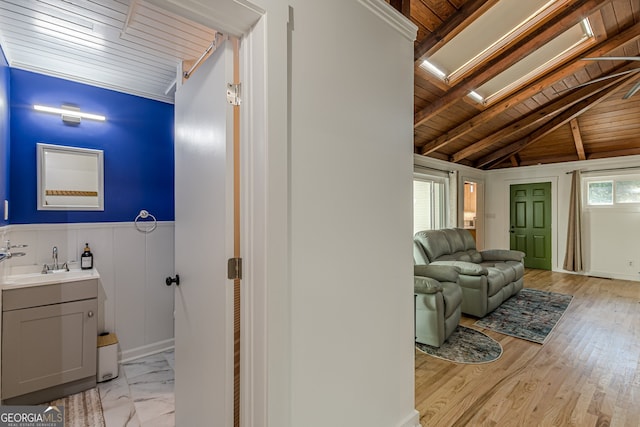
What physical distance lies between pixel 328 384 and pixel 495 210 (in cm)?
719

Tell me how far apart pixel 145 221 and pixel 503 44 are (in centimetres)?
415

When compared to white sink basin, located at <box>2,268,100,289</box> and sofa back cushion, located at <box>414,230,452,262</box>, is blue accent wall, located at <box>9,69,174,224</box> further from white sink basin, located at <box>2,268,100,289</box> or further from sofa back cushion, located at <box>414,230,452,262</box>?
sofa back cushion, located at <box>414,230,452,262</box>

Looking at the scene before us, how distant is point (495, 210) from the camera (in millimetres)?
7152

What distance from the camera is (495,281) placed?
3801mm

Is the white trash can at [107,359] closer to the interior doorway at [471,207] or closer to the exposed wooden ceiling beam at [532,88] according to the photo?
the exposed wooden ceiling beam at [532,88]

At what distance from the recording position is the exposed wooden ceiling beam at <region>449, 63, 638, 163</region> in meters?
4.34

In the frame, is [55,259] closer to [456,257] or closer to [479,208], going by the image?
[456,257]

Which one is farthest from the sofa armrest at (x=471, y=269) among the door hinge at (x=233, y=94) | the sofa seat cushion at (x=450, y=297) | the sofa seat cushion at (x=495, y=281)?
the door hinge at (x=233, y=94)

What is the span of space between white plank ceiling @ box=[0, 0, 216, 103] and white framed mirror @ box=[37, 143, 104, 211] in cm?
60

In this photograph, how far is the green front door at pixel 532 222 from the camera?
21.2ft

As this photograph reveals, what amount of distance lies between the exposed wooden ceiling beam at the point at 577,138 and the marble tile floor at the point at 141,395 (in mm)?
6985

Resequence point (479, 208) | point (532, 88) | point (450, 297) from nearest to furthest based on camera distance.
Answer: point (450, 297) < point (532, 88) < point (479, 208)

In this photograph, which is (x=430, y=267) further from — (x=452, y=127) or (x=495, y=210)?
(x=495, y=210)

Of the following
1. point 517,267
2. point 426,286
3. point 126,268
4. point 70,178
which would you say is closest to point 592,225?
point 517,267
